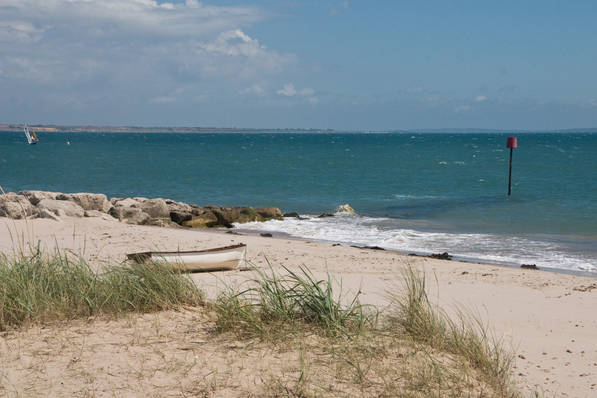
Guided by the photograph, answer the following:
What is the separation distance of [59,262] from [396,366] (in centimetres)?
408

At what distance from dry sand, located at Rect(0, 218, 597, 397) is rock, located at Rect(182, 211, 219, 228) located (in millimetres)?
3564

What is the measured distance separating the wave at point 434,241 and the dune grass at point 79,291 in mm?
9459

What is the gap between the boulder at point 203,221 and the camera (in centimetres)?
2047

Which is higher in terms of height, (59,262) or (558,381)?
(59,262)

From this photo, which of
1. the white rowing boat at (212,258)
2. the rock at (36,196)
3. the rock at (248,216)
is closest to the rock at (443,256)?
the white rowing boat at (212,258)

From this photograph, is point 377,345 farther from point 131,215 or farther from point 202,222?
point 131,215

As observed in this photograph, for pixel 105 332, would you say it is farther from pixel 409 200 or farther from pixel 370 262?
pixel 409 200

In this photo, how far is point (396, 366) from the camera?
205 inches

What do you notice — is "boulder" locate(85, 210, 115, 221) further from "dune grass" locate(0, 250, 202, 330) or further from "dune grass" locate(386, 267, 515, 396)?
"dune grass" locate(386, 267, 515, 396)

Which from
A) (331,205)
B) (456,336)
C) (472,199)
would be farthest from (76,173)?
(456,336)

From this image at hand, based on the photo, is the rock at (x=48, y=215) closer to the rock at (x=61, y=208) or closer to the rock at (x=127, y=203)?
the rock at (x=61, y=208)

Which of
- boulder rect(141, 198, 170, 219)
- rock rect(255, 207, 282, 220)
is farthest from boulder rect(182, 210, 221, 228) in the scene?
rock rect(255, 207, 282, 220)

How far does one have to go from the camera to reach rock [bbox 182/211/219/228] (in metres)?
20.5

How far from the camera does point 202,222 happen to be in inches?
809
